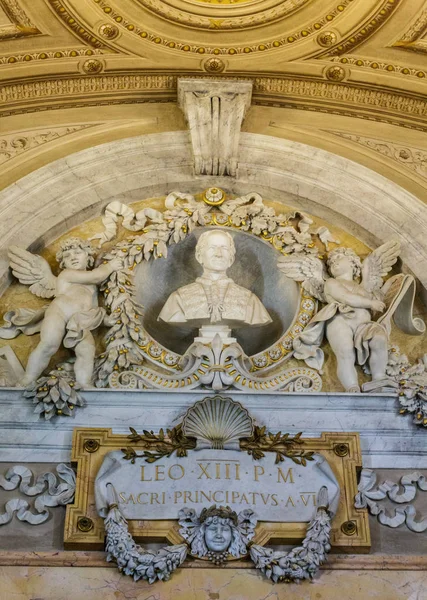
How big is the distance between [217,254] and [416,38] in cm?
275

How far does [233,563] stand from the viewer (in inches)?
282

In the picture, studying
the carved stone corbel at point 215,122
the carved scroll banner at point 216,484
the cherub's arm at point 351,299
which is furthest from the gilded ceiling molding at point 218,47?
the carved scroll banner at point 216,484

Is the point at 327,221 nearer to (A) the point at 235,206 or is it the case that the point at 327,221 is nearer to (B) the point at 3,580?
(A) the point at 235,206

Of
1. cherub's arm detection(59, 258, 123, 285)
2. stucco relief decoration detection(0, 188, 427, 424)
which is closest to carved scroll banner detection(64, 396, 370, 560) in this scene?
stucco relief decoration detection(0, 188, 427, 424)

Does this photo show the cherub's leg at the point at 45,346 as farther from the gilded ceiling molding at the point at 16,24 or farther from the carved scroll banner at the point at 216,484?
the gilded ceiling molding at the point at 16,24

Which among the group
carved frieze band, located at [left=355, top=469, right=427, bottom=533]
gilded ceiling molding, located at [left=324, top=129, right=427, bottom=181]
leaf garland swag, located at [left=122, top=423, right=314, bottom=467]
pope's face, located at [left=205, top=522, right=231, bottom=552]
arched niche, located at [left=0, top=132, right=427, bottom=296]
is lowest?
pope's face, located at [left=205, top=522, right=231, bottom=552]

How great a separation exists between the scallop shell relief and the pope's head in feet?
4.87

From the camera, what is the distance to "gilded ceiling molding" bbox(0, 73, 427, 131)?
9.73 meters

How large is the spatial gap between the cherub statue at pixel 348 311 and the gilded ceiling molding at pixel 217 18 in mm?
2327

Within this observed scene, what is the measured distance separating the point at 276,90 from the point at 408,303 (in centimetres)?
252

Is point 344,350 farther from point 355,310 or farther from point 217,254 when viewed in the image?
point 217,254

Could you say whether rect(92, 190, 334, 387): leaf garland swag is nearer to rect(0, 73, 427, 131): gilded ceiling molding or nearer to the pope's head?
the pope's head

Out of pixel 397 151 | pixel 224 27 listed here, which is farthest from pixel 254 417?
pixel 224 27

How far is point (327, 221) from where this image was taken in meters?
9.39
